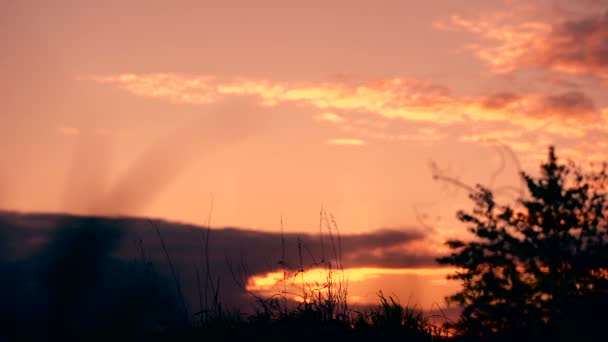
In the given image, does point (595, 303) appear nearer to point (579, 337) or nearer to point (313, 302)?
point (579, 337)

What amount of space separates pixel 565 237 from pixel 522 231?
5.86 feet

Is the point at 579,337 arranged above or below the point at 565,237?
below

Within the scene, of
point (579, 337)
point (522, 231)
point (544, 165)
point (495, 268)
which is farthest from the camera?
point (544, 165)

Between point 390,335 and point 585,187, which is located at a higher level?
point 585,187

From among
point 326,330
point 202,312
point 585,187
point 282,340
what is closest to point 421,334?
point 326,330

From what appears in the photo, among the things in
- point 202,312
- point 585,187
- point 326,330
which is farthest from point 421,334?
point 585,187

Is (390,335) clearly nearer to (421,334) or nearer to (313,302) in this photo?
(421,334)

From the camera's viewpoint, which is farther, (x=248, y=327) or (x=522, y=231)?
(x=522, y=231)

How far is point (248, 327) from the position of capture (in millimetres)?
7023

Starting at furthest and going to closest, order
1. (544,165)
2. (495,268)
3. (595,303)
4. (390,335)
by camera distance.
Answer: (544,165), (495,268), (595,303), (390,335)

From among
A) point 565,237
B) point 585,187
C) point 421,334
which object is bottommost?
point 421,334

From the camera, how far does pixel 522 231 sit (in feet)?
73.0

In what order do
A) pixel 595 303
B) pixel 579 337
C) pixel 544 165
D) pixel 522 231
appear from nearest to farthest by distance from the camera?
pixel 579 337 → pixel 595 303 → pixel 522 231 → pixel 544 165

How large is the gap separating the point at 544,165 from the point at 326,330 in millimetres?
21745
